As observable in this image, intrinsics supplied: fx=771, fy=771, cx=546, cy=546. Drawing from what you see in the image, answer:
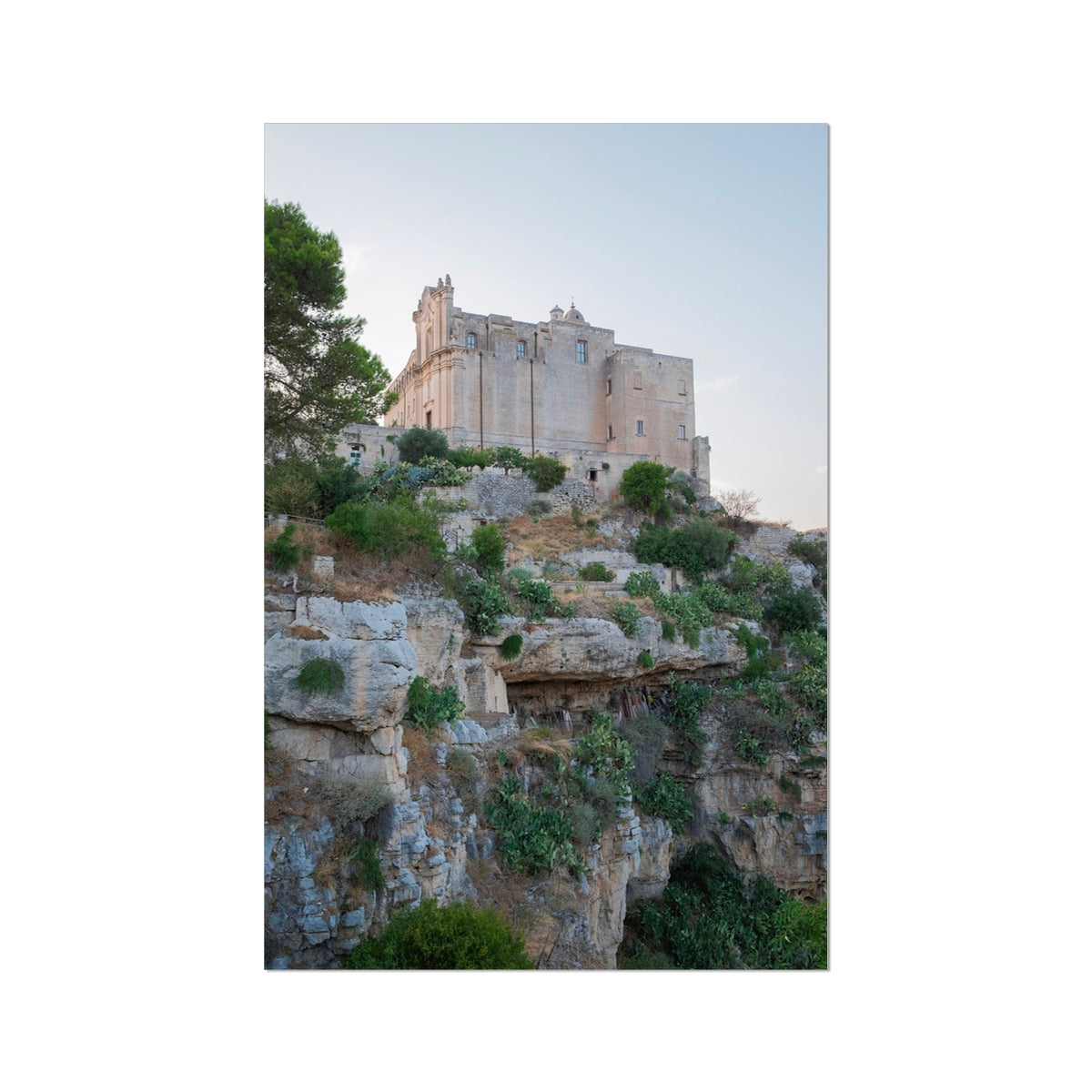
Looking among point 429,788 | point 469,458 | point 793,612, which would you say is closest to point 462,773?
point 429,788

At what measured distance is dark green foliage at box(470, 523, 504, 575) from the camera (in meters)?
10.8

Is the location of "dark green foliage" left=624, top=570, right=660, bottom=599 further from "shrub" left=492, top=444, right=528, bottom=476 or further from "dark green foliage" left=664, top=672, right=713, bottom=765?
"shrub" left=492, top=444, right=528, bottom=476

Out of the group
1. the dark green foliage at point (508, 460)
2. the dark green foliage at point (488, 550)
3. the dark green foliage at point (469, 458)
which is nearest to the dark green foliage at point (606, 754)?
the dark green foliage at point (488, 550)

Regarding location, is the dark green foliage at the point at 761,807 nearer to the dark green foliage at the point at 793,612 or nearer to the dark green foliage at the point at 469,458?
the dark green foliage at the point at 793,612

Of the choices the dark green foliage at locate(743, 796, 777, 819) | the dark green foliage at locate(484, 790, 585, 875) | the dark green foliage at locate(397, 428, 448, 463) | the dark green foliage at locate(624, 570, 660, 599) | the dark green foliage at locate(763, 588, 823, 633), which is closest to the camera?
the dark green foliage at locate(484, 790, 585, 875)

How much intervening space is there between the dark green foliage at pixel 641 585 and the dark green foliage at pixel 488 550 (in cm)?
319

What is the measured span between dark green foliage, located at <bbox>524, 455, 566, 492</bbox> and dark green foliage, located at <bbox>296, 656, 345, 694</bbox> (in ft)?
46.8

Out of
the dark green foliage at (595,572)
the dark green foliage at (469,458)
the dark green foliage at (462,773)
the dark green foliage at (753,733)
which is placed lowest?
the dark green foliage at (753,733)

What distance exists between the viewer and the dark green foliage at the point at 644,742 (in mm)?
12102

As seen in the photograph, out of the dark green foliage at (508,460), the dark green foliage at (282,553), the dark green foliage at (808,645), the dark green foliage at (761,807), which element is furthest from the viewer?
the dark green foliage at (508,460)

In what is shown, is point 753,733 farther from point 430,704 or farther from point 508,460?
point 508,460

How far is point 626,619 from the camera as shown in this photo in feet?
38.8

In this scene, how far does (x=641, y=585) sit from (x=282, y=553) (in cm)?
738

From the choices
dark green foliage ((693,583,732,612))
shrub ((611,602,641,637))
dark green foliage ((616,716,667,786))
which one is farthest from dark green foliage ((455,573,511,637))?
dark green foliage ((693,583,732,612))
